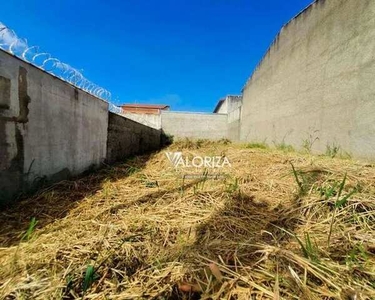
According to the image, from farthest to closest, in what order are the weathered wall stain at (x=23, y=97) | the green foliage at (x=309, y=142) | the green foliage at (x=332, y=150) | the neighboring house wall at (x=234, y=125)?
the neighboring house wall at (x=234, y=125) → the green foliage at (x=309, y=142) → the green foliage at (x=332, y=150) → the weathered wall stain at (x=23, y=97)

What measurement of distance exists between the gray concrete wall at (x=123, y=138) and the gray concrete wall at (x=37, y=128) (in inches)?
39.7

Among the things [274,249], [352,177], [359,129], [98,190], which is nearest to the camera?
[274,249]

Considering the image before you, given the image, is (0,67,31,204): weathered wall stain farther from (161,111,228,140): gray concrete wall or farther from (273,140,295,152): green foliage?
(161,111,228,140): gray concrete wall

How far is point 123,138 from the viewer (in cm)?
534

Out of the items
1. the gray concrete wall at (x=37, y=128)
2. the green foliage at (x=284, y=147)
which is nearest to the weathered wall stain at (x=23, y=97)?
the gray concrete wall at (x=37, y=128)

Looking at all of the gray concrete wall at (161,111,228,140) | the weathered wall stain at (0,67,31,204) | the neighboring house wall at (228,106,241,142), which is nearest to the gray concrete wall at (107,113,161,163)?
the weathered wall stain at (0,67,31,204)

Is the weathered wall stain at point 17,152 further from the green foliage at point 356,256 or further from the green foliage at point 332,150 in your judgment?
the green foliage at point 332,150

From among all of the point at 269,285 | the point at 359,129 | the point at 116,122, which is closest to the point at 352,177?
the point at 359,129

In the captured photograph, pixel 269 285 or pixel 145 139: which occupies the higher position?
pixel 145 139

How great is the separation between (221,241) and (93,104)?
10.3ft

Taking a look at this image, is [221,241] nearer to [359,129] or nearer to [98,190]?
[98,190]

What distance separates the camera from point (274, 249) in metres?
1.34

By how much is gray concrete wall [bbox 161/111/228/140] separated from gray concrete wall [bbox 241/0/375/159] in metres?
5.25

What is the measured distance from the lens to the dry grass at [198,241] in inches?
43.6
